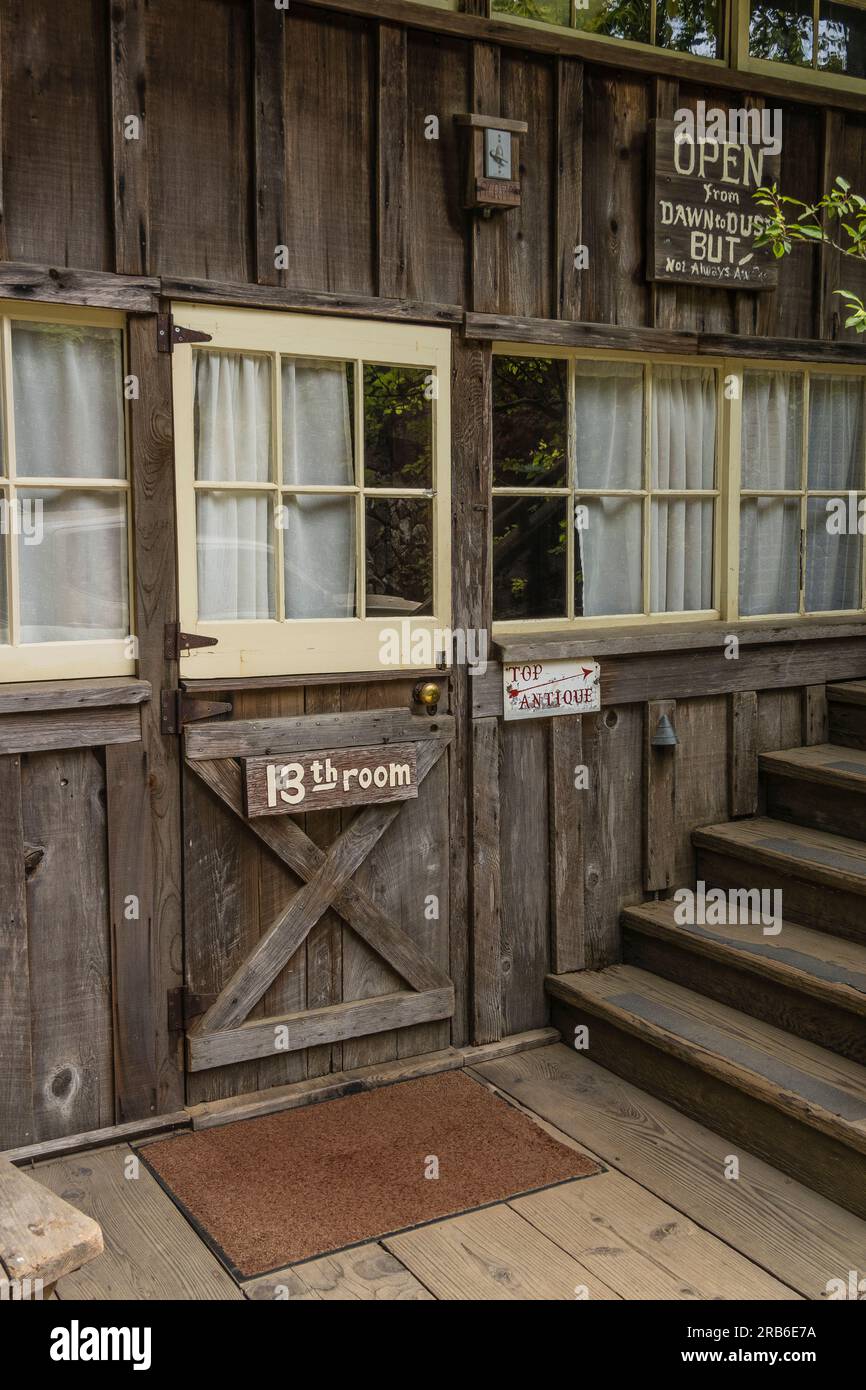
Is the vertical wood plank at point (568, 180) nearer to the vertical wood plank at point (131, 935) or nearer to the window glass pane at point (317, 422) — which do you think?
the window glass pane at point (317, 422)

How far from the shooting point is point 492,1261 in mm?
3176

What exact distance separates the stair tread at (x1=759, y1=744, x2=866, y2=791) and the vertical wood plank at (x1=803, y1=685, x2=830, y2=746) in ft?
0.12

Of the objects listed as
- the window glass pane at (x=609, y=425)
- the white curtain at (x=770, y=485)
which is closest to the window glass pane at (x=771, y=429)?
the white curtain at (x=770, y=485)

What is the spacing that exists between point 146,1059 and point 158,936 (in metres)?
0.37

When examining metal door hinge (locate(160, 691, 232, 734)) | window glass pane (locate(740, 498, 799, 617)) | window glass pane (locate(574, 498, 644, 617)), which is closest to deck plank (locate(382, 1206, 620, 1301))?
metal door hinge (locate(160, 691, 232, 734))

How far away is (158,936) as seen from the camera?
12.5 ft

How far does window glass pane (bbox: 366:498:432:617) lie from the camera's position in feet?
13.4

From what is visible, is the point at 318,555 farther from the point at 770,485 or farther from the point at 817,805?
the point at 817,805

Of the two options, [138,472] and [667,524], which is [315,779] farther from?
[667,524]

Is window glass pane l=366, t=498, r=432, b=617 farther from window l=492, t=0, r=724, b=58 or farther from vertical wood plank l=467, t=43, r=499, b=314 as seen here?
window l=492, t=0, r=724, b=58

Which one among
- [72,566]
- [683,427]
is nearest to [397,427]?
[72,566]

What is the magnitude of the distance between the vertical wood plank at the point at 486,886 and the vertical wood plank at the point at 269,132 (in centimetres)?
164

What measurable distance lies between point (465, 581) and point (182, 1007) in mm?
1628

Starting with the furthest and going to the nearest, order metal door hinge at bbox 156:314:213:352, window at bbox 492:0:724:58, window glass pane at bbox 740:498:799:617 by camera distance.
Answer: window glass pane at bbox 740:498:799:617 < window at bbox 492:0:724:58 < metal door hinge at bbox 156:314:213:352
